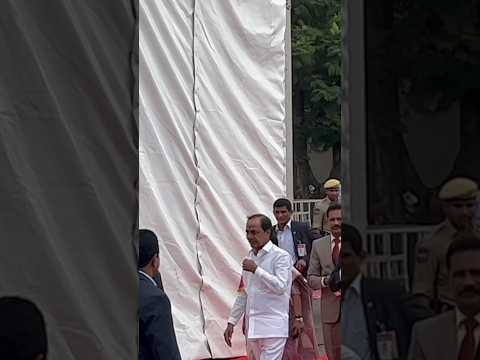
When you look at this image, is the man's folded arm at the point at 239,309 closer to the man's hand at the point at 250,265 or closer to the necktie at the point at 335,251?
the man's hand at the point at 250,265

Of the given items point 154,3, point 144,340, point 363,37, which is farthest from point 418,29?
point 154,3

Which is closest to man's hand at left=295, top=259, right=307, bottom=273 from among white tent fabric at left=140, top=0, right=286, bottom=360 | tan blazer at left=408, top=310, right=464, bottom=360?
white tent fabric at left=140, top=0, right=286, bottom=360

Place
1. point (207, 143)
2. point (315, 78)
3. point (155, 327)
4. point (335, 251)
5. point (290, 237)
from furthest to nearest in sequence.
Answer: point (315, 78) < point (207, 143) < point (290, 237) < point (335, 251) < point (155, 327)

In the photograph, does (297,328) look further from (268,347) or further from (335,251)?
(335,251)

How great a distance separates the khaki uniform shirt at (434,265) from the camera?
6.68 feet

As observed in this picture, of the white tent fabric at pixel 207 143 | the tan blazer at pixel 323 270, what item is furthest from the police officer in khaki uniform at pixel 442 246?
the white tent fabric at pixel 207 143

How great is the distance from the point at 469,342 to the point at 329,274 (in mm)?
5581

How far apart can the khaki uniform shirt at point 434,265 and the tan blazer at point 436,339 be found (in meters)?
0.04

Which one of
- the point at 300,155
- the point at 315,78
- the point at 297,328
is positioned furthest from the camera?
the point at 300,155

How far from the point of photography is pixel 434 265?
205 centimetres

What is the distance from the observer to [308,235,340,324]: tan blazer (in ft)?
24.2

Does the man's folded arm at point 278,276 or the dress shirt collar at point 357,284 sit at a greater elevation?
the dress shirt collar at point 357,284

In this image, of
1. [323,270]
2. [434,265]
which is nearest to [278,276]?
[323,270]

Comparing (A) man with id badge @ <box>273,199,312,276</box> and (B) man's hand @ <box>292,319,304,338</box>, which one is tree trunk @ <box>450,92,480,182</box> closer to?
(B) man's hand @ <box>292,319,304,338</box>
